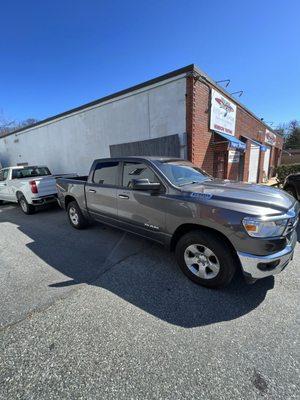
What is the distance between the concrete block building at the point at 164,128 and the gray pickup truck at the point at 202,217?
4460 millimetres

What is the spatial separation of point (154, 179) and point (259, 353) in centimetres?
261

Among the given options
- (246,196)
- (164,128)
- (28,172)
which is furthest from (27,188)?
(246,196)

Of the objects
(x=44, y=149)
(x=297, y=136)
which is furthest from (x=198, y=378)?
(x=297, y=136)

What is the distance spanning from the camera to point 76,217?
5742mm

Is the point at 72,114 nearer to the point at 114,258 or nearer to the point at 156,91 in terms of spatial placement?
the point at 156,91

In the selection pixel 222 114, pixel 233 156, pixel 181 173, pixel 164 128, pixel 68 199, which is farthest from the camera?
pixel 233 156

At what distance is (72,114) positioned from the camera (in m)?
12.6

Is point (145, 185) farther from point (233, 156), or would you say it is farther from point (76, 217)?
point (233, 156)

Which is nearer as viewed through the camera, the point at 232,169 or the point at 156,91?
the point at 156,91

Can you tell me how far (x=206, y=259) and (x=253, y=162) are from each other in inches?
544

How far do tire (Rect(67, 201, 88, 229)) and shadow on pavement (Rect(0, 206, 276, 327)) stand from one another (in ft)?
0.70

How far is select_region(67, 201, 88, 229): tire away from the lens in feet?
18.4

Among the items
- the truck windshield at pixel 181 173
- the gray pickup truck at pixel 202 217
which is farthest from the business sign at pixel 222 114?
the gray pickup truck at pixel 202 217

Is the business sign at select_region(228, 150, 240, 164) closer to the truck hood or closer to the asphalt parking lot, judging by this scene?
the asphalt parking lot
